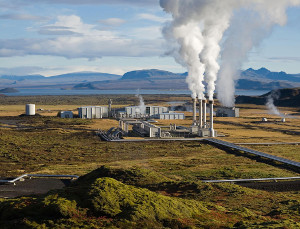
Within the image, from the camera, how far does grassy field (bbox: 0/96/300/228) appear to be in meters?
25.2

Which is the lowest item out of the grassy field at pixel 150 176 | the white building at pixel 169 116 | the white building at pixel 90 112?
the grassy field at pixel 150 176

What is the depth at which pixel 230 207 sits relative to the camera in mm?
33312

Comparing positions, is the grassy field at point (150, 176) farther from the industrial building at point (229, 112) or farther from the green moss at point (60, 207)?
the industrial building at point (229, 112)

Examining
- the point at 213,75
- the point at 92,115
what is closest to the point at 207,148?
the point at 213,75

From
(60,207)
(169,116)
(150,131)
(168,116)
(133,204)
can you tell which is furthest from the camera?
(169,116)

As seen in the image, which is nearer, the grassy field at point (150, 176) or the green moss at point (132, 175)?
the grassy field at point (150, 176)

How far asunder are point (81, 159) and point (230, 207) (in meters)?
30.3

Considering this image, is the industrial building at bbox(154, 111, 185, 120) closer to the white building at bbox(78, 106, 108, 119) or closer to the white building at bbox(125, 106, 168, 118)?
the white building at bbox(125, 106, 168, 118)

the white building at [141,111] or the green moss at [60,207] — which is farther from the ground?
the white building at [141,111]

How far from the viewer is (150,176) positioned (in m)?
39.7

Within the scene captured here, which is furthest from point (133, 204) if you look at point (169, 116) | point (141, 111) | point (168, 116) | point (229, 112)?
point (229, 112)

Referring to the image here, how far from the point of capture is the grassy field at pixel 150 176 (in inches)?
993

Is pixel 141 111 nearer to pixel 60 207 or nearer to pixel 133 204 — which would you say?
pixel 133 204

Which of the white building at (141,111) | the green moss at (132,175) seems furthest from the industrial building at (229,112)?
the green moss at (132,175)
